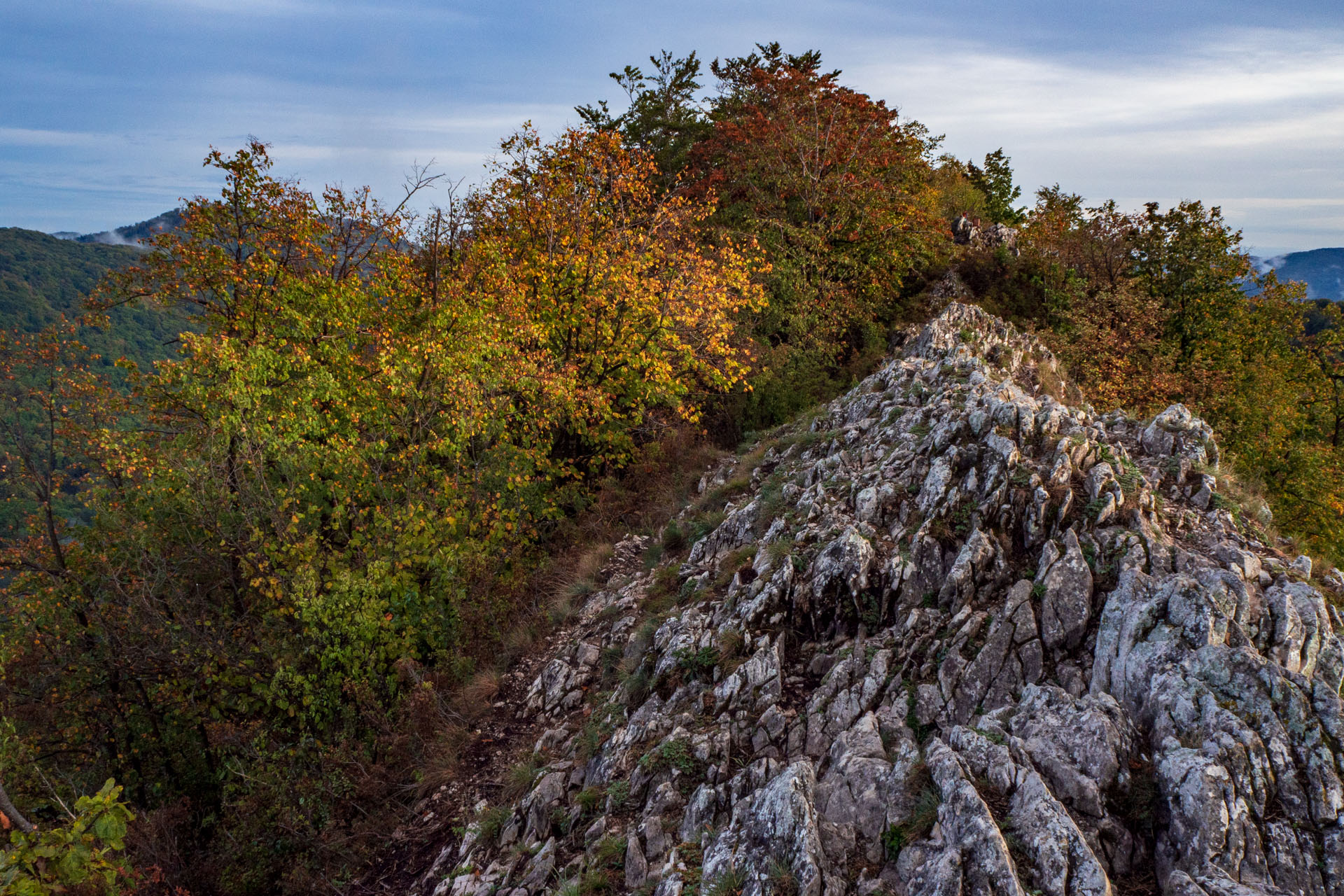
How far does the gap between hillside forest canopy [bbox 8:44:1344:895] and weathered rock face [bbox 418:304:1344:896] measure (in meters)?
2.44

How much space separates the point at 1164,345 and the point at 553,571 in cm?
2777

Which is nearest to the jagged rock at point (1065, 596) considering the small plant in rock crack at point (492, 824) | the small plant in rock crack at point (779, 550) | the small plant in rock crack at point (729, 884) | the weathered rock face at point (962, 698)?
the weathered rock face at point (962, 698)

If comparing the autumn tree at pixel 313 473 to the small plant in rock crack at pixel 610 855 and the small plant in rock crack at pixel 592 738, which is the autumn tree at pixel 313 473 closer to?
the small plant in rock crack at pixel 592 738

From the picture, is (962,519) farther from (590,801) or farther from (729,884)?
(590,801)

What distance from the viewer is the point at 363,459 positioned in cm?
1612

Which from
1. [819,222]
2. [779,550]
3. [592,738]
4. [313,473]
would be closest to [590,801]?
[592,738]

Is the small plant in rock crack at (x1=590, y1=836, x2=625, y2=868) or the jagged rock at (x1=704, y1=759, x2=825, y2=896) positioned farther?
the small plant in rock crack at (x1=590, y1=836, x2=625, y2=868)

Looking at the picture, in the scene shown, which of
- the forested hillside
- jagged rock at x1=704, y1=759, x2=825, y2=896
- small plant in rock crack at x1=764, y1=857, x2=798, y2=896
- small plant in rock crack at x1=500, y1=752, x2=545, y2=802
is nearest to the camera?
small plant in rock crack at x1=764, y1=857, x2=798, y2=896

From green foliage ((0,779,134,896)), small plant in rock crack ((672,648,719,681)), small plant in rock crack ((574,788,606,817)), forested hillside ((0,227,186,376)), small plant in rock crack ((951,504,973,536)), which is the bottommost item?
small plant in rock crack ((574,788,606,817))

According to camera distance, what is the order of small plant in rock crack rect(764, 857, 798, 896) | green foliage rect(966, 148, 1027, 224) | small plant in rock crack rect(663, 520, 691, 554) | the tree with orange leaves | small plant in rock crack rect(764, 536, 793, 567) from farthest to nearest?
green foliage rect(966, 148, 1027, 224)
the tree with orange leaves
small plant in rock crack rect(663, 520, 691, 554)
small plant in rock crack rect(764, 536, 793, 567)
small plant in rock crack rect(764, 857, 798, 896)

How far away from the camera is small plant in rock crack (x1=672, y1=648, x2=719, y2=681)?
385 inches

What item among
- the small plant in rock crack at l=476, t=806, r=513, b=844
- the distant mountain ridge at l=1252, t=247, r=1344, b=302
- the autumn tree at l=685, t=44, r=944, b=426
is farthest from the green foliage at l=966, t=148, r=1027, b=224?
the distant mountain ridge at l=1252, t=247, r=1344, b=302

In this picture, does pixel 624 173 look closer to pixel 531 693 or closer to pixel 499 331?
pixel 499 331

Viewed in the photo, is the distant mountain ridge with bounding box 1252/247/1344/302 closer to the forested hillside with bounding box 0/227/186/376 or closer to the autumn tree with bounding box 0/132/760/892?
the autumn tree with bounding box 0/132/760/892
